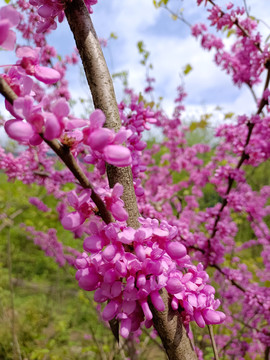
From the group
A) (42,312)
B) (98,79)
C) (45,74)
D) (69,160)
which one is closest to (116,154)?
(69,160)

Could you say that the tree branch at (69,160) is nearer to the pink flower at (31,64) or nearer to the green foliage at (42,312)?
Result: the pink flower at (31,64)

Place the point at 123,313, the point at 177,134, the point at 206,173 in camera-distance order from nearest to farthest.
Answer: the point at 123,313
the point at 206,173
the point at 177,134

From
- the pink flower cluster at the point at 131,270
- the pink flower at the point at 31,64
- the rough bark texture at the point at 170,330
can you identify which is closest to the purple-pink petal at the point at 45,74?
the pink flower at the point at 31,64

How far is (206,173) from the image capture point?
505 centimetres

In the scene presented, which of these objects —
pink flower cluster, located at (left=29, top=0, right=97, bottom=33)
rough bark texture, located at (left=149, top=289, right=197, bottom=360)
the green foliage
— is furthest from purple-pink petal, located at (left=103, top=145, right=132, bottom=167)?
the green foliage

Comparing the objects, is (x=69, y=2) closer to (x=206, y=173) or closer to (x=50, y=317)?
(x=50, y=317)

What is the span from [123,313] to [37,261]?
614 cm

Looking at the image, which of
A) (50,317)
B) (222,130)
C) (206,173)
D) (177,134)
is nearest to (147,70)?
(177,134)

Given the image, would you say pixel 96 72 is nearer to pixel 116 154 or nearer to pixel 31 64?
pixel 31 64

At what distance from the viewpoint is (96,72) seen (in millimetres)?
843

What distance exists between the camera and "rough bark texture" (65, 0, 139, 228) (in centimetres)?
83

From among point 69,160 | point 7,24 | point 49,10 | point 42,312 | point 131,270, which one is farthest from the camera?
point 42,312

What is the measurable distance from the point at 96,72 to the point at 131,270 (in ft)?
1.83

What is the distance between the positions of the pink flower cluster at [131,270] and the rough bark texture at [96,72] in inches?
5.0
